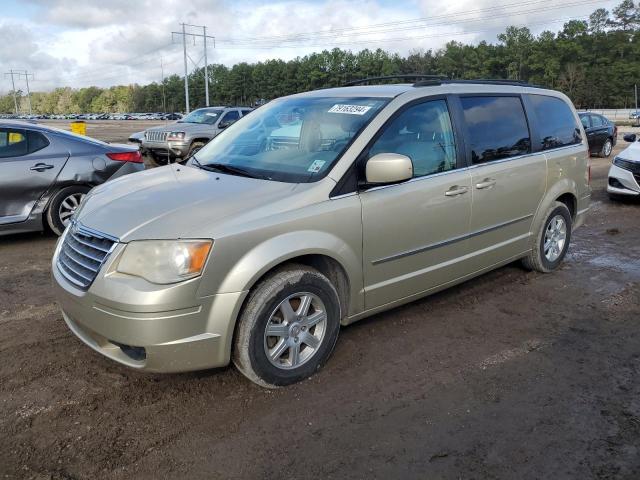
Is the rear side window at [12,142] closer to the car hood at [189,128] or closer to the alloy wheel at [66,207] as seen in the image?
the alloy wheel at [66,207]

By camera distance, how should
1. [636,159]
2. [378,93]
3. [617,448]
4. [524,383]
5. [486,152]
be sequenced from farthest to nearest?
[636,159] → [486,152] → [378,93] → [524,383] → [617,448]

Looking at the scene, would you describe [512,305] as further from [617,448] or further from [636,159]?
[636,159]

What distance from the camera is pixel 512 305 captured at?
4.74m

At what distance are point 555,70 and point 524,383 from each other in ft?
308

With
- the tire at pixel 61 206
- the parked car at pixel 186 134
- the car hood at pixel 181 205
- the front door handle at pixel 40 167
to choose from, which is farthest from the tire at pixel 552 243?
the parked car at pixel 186 134

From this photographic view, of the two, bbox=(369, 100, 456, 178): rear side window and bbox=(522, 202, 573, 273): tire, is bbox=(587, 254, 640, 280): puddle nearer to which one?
bbox=(522, 202, 573, 273): tire

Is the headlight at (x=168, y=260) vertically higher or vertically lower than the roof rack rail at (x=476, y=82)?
lower

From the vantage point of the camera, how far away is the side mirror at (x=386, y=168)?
3.49 m

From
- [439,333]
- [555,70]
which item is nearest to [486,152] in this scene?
[439,333]

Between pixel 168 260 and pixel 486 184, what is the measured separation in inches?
104

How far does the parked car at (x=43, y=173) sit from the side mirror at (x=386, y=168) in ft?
14.6

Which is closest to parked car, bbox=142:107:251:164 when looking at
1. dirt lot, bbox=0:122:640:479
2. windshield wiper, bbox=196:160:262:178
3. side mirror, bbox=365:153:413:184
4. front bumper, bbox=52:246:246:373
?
windshield wiper, bbox=196:160:262:178

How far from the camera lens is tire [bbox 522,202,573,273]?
5.33 metres

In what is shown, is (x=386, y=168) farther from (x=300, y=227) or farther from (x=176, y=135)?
(x=176, y=135)
